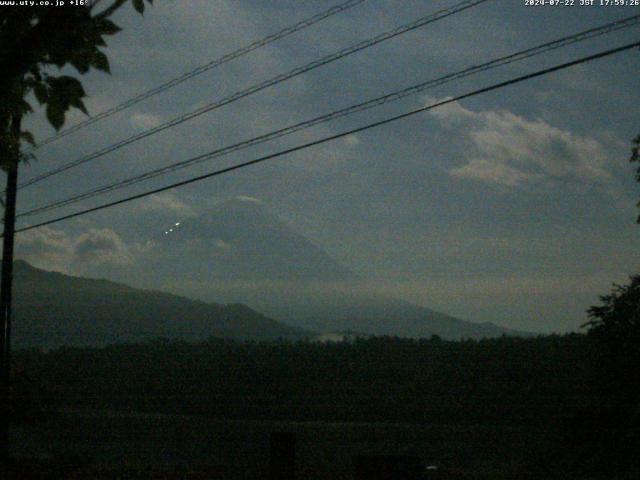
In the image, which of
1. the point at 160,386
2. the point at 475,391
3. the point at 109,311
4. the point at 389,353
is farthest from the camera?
the point at 109,311

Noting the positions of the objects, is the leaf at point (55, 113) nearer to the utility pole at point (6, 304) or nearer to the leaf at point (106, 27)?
the leaf at point (106, 27)

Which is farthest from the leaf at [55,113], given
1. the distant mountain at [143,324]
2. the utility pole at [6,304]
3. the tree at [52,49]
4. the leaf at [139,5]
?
the distant mountain at [143,324]

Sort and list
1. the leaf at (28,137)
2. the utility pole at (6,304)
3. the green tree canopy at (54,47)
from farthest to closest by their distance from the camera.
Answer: the utility pole at (6,304)
the leaf at (28,137)
the green tree canopy at (54,47)

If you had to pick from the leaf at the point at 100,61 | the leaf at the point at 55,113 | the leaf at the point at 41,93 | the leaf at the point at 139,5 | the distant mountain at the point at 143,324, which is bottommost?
the leaf at the point at 55,113

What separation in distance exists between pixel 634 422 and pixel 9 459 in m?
15.6

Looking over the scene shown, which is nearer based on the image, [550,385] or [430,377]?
[550,385]

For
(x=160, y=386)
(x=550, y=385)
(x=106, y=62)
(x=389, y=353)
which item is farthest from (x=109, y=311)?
(x=106, y=62)

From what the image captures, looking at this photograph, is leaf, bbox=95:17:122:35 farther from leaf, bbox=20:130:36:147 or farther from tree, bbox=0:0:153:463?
leaf, bbox=20:130:36:147

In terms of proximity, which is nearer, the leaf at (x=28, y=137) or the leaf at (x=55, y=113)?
the leaf at (x=55, y=113)

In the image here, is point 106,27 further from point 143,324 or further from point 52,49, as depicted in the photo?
point 143,324

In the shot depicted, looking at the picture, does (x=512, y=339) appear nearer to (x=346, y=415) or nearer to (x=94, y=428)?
(x=346, y=415)

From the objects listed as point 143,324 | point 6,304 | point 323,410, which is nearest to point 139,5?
point 6,304

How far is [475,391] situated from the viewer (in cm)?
4784

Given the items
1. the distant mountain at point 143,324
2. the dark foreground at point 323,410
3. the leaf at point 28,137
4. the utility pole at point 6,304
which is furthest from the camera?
the distant mountain at point 143,324
